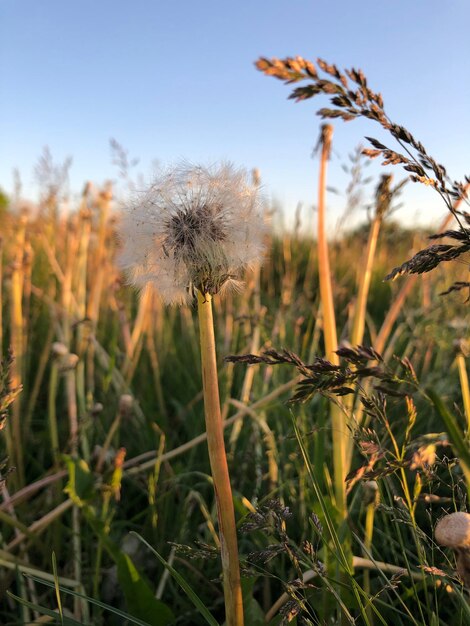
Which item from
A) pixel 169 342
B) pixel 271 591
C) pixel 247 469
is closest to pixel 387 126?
pixel 271 591

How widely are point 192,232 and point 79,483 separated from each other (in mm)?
600

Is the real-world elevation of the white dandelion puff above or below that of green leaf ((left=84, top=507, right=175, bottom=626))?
above

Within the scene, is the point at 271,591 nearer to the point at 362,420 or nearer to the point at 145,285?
the point at 362,420

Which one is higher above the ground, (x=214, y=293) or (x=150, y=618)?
(x=214, y=293)

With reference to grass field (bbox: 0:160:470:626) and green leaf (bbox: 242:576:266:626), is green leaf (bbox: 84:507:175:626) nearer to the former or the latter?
grass field (bbox: 0:160:470:626)

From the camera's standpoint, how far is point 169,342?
2473 mm

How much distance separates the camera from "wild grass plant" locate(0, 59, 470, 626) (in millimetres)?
646

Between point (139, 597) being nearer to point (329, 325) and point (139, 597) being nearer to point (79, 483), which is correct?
point (79, 483)

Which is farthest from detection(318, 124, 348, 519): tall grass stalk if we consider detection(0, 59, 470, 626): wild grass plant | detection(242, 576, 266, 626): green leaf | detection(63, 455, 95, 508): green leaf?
detection(63, 455, 95, 508): green leaf

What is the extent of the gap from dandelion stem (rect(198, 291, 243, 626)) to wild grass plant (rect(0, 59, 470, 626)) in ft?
0.08

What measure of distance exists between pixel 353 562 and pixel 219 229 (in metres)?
0.58

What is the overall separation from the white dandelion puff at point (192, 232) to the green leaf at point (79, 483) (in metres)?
0.43

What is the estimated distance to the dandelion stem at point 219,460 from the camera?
66 centimetres

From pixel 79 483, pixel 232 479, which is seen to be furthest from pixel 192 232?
pixel 232 479
